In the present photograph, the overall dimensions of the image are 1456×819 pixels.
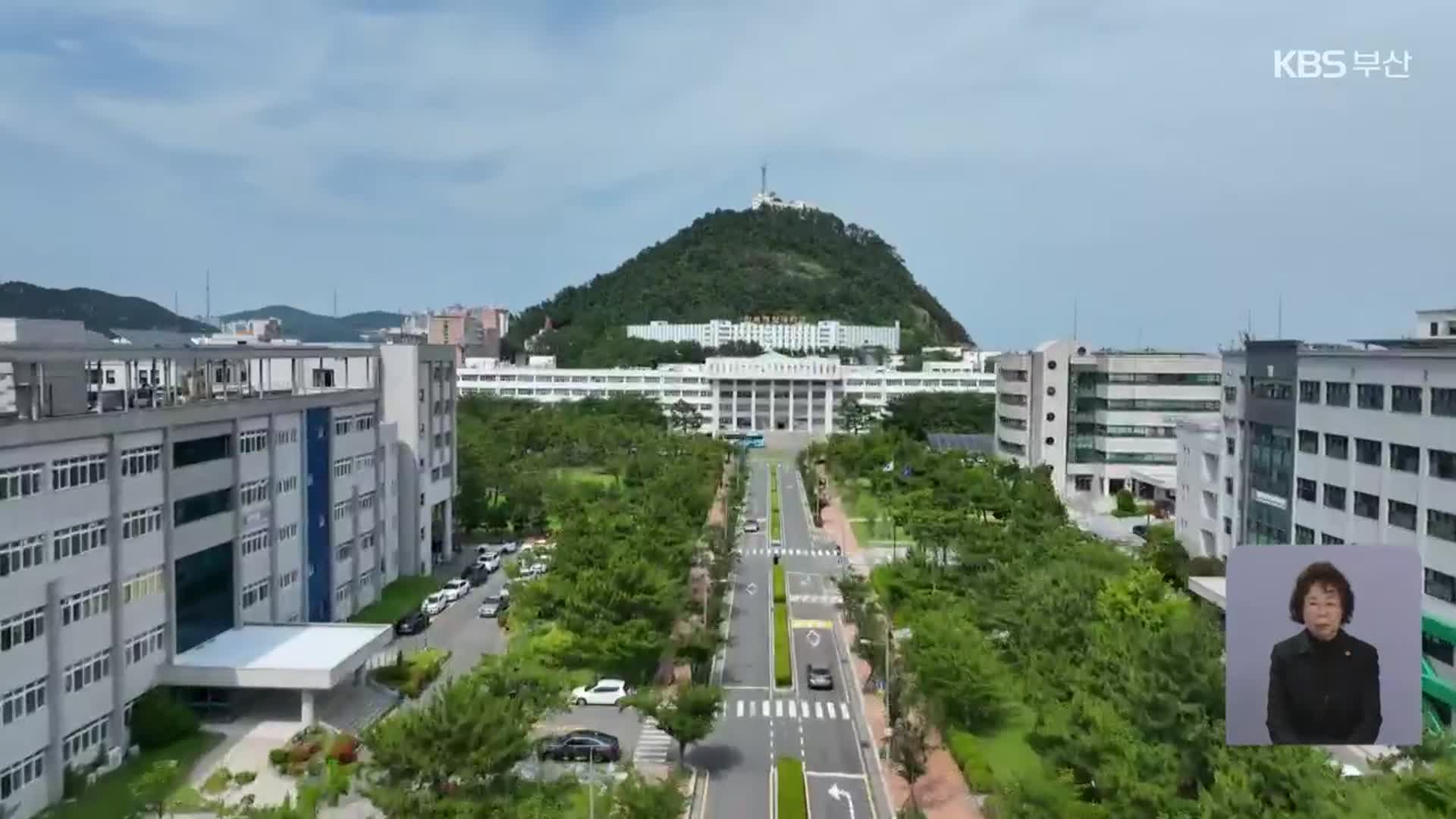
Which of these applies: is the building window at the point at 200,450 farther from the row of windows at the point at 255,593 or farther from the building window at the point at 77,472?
the row of windows at the point at 255,593

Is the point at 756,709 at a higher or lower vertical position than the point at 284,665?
lower

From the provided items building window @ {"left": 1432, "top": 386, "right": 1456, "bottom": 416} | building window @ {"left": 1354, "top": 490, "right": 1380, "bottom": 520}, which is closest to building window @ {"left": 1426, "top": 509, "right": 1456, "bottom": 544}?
building window @ {"left": 1432, "top": 386, "right": 1456, "bottom": 416}

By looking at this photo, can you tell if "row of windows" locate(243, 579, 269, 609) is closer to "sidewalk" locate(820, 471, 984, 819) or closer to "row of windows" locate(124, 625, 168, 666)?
"row of windows" locate(124, 625, 168, 666)

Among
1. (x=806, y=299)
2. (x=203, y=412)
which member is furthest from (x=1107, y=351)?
(x=806, y=299)

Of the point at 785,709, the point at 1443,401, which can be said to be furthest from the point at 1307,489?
the point at 785,709

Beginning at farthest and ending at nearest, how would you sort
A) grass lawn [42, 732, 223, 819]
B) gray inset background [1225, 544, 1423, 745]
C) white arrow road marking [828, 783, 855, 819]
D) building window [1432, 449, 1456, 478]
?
building window [1432, 449, 1456, 478] < white arrow road marking [828, 783, 855, 819] < grass lawn [42, 732, 223, 819] < gray inset background [1225, 544, 1423, 745]

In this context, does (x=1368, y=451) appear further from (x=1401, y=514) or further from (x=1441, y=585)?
(x=1441, y=585)

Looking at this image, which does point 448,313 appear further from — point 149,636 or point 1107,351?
point 149,636
